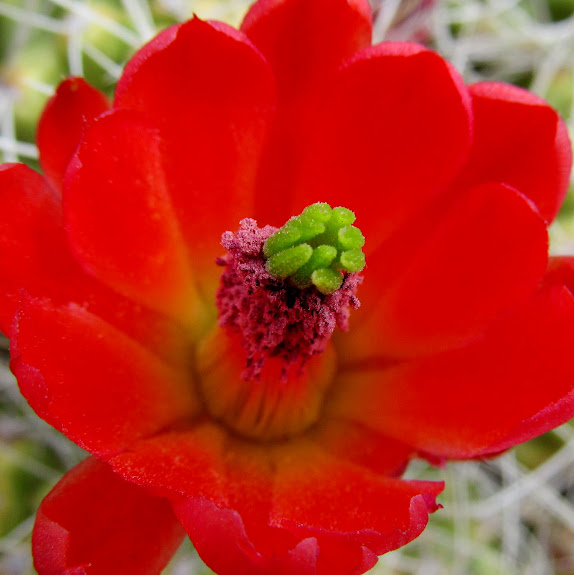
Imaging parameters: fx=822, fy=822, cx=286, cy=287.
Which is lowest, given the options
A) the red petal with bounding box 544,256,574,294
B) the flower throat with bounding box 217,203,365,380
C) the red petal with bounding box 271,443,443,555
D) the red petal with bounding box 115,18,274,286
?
the red petal with bounding box 271,443,443,555

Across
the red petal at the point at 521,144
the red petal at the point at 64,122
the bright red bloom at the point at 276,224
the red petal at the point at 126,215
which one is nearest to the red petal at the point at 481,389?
the bright red bloom at the point at 276,224

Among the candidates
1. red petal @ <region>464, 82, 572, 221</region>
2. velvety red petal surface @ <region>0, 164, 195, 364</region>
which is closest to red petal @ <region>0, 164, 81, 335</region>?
velvety red petal surface @ <region>0, 164, 195, 364</region>

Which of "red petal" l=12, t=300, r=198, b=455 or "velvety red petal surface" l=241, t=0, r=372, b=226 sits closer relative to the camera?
"red petal" l=12, t=300, r=198, b=455

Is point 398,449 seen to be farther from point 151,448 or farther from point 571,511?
point 571,511

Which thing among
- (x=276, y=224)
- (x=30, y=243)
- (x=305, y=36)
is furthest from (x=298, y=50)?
(x=30, y=243)

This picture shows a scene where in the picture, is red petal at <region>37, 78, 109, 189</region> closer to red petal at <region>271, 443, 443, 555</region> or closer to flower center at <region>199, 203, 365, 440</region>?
flower center at <region>199, 203, 365, 440</region>

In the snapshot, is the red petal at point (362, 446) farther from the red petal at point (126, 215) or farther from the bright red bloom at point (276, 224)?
the red petal at point (126, 215)

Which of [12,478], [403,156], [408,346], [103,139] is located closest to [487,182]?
[403,156]
